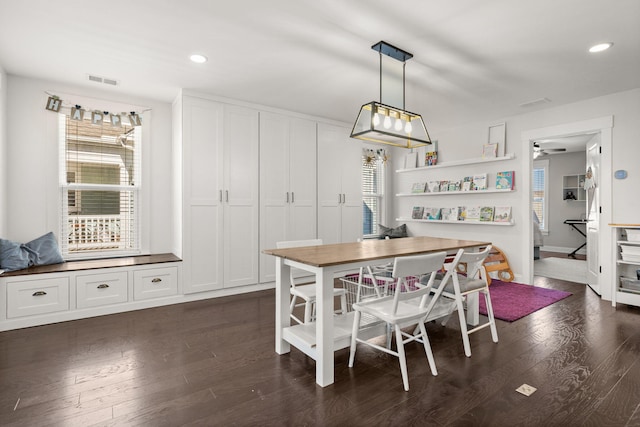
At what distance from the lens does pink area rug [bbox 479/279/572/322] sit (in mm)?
3580

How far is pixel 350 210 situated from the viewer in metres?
5.68

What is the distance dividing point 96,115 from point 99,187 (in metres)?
0.88

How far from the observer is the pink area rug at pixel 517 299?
3580 millimetres

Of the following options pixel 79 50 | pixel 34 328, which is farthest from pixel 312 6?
pixel 34 328

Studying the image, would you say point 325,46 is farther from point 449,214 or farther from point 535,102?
point 449,214

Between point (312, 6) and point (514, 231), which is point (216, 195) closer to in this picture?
point (312, 6)

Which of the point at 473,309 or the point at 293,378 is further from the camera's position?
the point at 473,309

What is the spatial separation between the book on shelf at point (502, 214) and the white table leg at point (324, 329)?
158 inches

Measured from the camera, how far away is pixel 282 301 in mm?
2607

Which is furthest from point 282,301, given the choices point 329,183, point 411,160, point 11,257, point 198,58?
point 411,160

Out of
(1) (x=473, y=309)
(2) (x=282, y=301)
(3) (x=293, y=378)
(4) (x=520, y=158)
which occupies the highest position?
(4) (x=520, y=158)

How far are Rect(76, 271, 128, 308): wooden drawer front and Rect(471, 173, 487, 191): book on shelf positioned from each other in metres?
5.14

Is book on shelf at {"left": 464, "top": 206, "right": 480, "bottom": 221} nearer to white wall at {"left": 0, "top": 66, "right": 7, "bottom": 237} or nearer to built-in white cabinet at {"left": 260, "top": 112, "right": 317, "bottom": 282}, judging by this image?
Result: built-in white cabinet at {"left": 260, "top": 112, "right": 317, "bottom": 282}

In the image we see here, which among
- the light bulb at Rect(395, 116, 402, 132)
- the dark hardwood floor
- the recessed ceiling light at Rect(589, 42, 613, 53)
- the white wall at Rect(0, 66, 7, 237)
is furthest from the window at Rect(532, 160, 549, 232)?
the white wall at Rect(0, 66, 7, 237)
